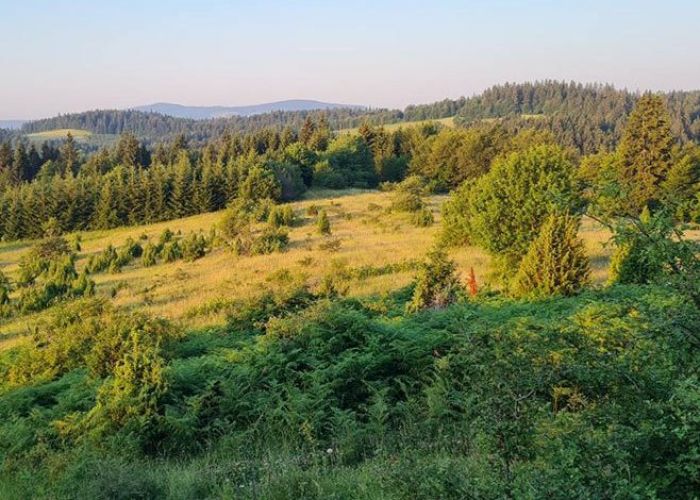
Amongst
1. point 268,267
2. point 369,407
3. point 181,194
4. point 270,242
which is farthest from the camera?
point 181,194

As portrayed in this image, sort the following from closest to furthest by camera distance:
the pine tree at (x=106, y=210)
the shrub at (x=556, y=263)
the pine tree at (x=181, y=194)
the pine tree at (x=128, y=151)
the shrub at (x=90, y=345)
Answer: the shrub at (x=90, y=345)
the shrub at (x=556, y=263)
the pine tree at (x=106, y=210)
the pine tree at (x=181, y=194)
the pine tree at (x=128, y=151)

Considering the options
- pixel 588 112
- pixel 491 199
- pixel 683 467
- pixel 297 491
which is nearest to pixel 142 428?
pixel 297 491

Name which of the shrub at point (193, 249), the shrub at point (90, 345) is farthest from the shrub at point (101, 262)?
the shrub at point (90, 345)

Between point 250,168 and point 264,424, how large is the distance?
40.4 m

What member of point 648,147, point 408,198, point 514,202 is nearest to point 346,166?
point 408,198

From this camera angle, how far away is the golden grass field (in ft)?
63.0

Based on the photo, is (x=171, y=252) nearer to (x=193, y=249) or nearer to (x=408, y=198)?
(x=193, y=249)

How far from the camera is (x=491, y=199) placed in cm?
2284

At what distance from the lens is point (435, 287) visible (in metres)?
15.2

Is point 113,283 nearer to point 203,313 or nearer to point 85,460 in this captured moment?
point 203,313

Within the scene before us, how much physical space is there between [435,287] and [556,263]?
10.00 ft

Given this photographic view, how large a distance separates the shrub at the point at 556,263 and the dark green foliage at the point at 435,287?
1.74 meters

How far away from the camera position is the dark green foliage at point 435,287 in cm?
1484

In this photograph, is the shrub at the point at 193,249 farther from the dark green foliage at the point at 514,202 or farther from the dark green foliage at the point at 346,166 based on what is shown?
the dark green foliage at the point at 346,166
